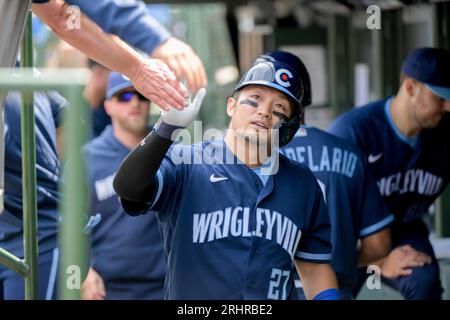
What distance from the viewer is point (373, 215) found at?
4.42 metres

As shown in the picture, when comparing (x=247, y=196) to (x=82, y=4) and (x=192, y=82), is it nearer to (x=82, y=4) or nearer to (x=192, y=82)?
(x=192, y=82)

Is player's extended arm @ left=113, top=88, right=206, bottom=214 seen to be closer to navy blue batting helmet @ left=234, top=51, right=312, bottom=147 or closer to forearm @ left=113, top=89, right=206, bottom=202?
forearm @ left=113, top=89, right=206, bottom=202

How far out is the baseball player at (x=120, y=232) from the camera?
15.9 ft

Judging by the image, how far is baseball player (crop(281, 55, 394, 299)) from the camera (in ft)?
13.7

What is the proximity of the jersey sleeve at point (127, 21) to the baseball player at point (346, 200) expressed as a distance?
2.08 ft

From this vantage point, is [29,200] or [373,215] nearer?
[29,200]

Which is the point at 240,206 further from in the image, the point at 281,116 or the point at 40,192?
the point at 40,192

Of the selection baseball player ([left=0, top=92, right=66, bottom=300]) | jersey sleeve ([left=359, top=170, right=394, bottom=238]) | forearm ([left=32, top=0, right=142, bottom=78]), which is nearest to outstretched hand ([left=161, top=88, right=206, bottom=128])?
forearm ([left=32, top=0, right=142, bottom=78])

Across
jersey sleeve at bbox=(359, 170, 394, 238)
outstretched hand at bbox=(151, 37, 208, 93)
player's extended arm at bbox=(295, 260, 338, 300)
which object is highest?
outstretched hand at bbox=(151, 37, 208, 93)

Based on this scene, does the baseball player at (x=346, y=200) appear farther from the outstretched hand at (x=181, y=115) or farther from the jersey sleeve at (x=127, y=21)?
the outstretched hand at (x=181, y=115)

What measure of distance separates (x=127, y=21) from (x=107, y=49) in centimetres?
14

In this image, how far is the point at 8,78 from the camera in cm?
299

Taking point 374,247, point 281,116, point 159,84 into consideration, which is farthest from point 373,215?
point 159,84

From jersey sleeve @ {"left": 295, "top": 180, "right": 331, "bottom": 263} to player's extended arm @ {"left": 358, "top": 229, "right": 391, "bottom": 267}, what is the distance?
0.83m
